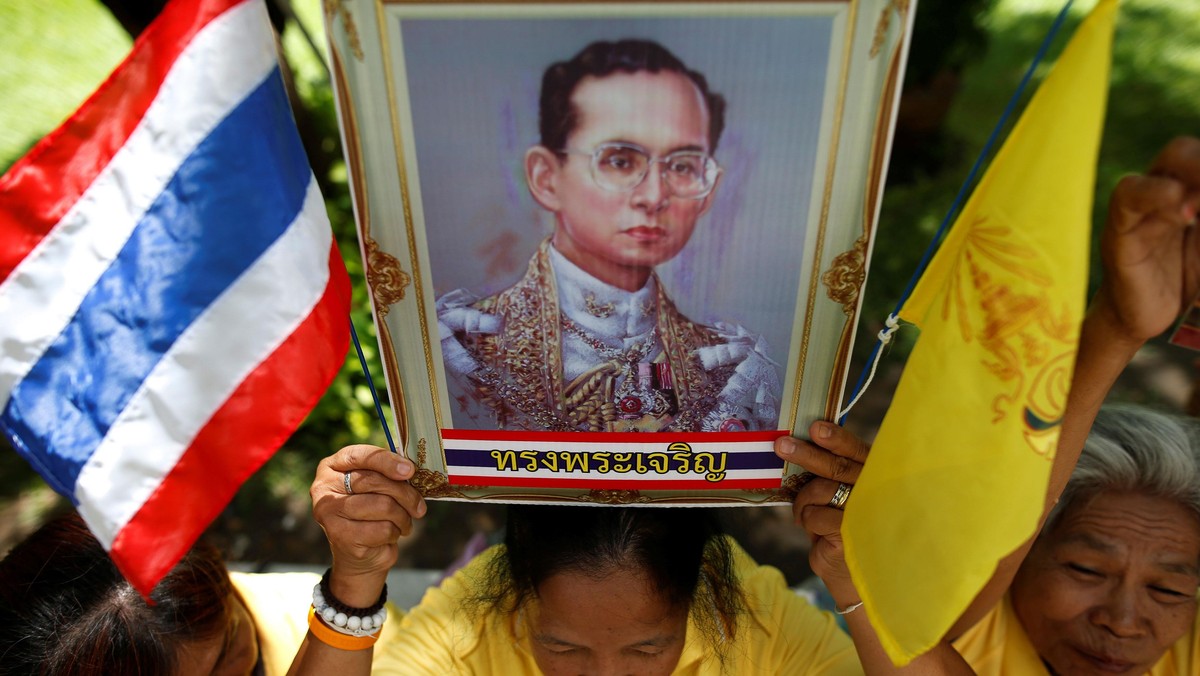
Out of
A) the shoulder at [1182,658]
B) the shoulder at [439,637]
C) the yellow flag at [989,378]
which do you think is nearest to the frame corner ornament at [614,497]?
the yellow flag at [989,378]

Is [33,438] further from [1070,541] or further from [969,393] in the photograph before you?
[1070,541]

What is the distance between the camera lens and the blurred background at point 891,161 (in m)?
3.33

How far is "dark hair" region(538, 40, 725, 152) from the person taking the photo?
1077mm

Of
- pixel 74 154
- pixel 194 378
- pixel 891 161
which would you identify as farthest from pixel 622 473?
pixel 891 161

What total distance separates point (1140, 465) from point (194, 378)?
67.2 inches

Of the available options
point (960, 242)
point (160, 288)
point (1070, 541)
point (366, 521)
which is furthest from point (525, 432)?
point (1070, 541)

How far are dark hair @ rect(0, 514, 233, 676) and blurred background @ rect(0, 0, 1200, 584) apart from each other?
47.5 inches

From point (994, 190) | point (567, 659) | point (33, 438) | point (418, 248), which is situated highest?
point (994, 190)

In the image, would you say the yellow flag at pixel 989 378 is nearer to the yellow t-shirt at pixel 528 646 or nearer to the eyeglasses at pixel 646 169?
the eyeglasses at pixel 646 169

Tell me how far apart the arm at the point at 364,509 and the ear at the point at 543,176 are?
49 centimetres

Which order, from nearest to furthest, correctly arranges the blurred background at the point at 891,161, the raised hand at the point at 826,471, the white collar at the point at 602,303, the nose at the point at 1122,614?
the white collar at the point at 602,303, the raised hand at the point at 826,471, the nose at the point at 1122,614, the blurred background at the point at 891,161

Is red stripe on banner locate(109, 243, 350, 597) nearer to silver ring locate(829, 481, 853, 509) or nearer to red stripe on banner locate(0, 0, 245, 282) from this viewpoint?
red stripe on banner locate(0, 0, 245, 282)

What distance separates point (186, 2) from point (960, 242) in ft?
3.51

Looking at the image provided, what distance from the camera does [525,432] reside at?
4.57ft
